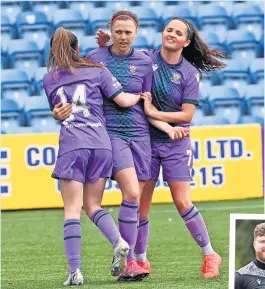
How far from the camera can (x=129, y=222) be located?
6559 mm

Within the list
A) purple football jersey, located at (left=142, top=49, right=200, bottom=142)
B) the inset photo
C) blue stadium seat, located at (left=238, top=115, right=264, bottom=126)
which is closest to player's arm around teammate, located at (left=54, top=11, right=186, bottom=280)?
purple football jersey, located at (left=142, top=49, right=200, bottom=142)

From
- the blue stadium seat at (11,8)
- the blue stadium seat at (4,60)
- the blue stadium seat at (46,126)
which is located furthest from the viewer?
the blue stadium seat at (11,8)

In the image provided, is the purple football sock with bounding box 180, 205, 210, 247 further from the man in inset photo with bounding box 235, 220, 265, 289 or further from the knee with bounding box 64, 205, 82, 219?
the man in inset photo with bounding box 235, 220, 265, 289

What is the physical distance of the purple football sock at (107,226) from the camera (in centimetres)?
631

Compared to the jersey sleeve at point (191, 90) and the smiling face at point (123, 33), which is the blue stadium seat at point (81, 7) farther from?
the smiling face at point (123, 33)

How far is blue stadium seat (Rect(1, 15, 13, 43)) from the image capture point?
1569 cm

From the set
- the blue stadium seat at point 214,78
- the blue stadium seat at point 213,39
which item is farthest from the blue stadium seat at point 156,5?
the blue stadium seat at point 214,78

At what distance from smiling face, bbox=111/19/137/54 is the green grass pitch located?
4.90 ft

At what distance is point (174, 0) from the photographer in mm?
16203

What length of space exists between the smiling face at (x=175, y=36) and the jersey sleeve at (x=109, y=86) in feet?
1.67

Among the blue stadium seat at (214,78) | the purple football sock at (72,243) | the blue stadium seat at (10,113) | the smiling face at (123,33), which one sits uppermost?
the blue stadium seat at (214,78)

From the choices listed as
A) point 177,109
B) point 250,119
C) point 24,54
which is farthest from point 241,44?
point 177,109

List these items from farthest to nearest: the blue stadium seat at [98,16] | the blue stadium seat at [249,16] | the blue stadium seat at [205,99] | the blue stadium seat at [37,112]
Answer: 1. the blue stadium seat at [249,16]
2. the blue stadium seat at [98,16]
3. the blue stadium seat at [205,99]
4. the blue stadium seat at [37,112]

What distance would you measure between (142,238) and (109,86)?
1.16 metres
